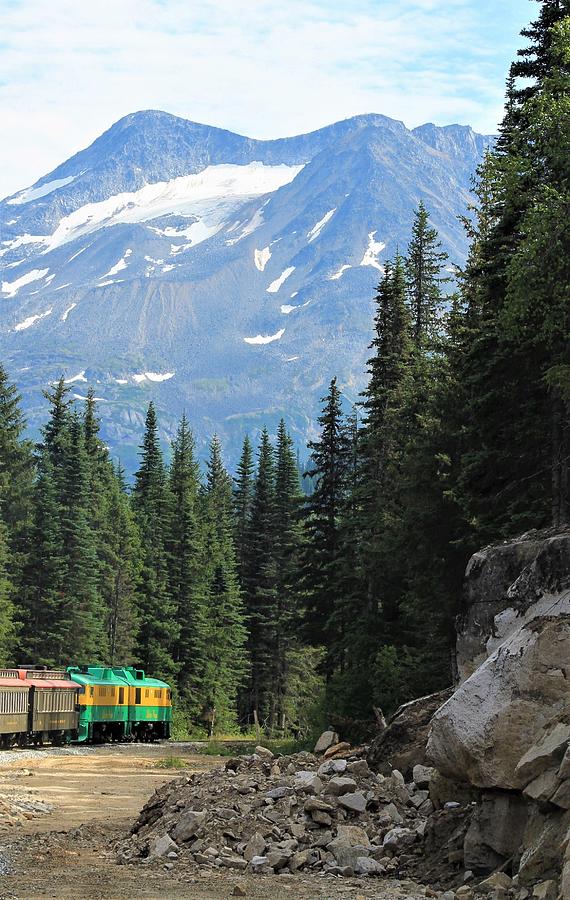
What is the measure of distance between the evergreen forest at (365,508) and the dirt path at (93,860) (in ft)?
31.2

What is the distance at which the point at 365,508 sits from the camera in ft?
172

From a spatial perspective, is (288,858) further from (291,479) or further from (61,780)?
(291,479)

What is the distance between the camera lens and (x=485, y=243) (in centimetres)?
3447

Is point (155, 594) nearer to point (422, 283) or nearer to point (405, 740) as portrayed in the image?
point (422, 283)

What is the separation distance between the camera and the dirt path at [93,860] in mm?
15523

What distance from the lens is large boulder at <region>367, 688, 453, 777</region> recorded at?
20.3 m

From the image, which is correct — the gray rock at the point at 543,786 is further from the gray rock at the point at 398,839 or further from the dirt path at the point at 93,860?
the gray rock at the point at 398,839

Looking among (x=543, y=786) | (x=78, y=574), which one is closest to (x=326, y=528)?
(x=78, y=574)

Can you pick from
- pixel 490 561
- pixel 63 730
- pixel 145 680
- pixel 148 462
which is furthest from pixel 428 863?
pixel 148 462

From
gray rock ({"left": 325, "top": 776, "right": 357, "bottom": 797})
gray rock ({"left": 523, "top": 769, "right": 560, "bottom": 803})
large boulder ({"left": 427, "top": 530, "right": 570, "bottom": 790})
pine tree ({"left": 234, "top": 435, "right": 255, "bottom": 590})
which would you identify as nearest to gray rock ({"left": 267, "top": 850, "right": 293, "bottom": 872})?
gray rock ({"left": 325, "top": 776, "right": 357, "bottom": 797})

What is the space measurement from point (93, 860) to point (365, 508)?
3426 cm

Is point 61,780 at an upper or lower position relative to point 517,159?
lower

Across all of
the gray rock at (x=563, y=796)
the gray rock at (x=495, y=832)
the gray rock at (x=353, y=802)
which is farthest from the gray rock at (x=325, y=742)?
the gray rock at (x=563, y=796)

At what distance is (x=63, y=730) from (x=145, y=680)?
9.58 metres
